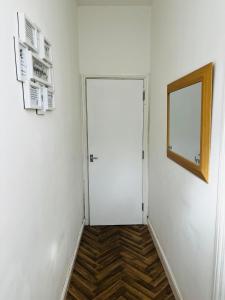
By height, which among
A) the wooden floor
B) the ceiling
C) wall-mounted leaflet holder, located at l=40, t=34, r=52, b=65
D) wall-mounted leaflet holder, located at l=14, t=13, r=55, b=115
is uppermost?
the ceiling

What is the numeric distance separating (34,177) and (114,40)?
2.32 m

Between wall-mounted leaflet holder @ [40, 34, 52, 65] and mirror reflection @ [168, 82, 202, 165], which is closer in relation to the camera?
wall-mounted leaflet holder @ [40, 34, 52, 65]

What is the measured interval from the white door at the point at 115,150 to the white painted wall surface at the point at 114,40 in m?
0.18

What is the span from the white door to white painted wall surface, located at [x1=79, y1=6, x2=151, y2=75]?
175mm

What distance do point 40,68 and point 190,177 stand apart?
1163 mm

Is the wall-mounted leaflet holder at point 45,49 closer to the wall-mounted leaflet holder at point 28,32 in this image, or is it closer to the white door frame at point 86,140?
the wall-mounted leaflet holder at point 28,32

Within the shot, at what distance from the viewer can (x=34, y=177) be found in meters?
1.20

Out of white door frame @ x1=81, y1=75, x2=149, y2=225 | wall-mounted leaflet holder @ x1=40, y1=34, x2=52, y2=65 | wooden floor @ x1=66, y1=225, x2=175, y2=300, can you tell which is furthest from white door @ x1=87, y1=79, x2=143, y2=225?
wall-mounted leaflet holder @ x1=40, y1=34, x2=52, y2=65

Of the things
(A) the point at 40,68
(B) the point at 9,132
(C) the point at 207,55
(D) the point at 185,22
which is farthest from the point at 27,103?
(D) the point at 185,22

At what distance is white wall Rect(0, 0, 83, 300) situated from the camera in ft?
2.91

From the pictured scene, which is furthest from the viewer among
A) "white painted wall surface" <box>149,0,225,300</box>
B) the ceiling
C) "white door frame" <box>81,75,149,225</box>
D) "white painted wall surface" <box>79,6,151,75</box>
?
"white door frame" <box>81,75,149,225</box>

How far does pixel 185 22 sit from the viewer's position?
1.61 m

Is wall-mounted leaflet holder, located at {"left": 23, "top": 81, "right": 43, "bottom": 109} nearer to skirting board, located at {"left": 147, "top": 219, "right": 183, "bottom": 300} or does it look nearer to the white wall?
the white wall

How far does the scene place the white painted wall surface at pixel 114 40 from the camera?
283 centimetres
